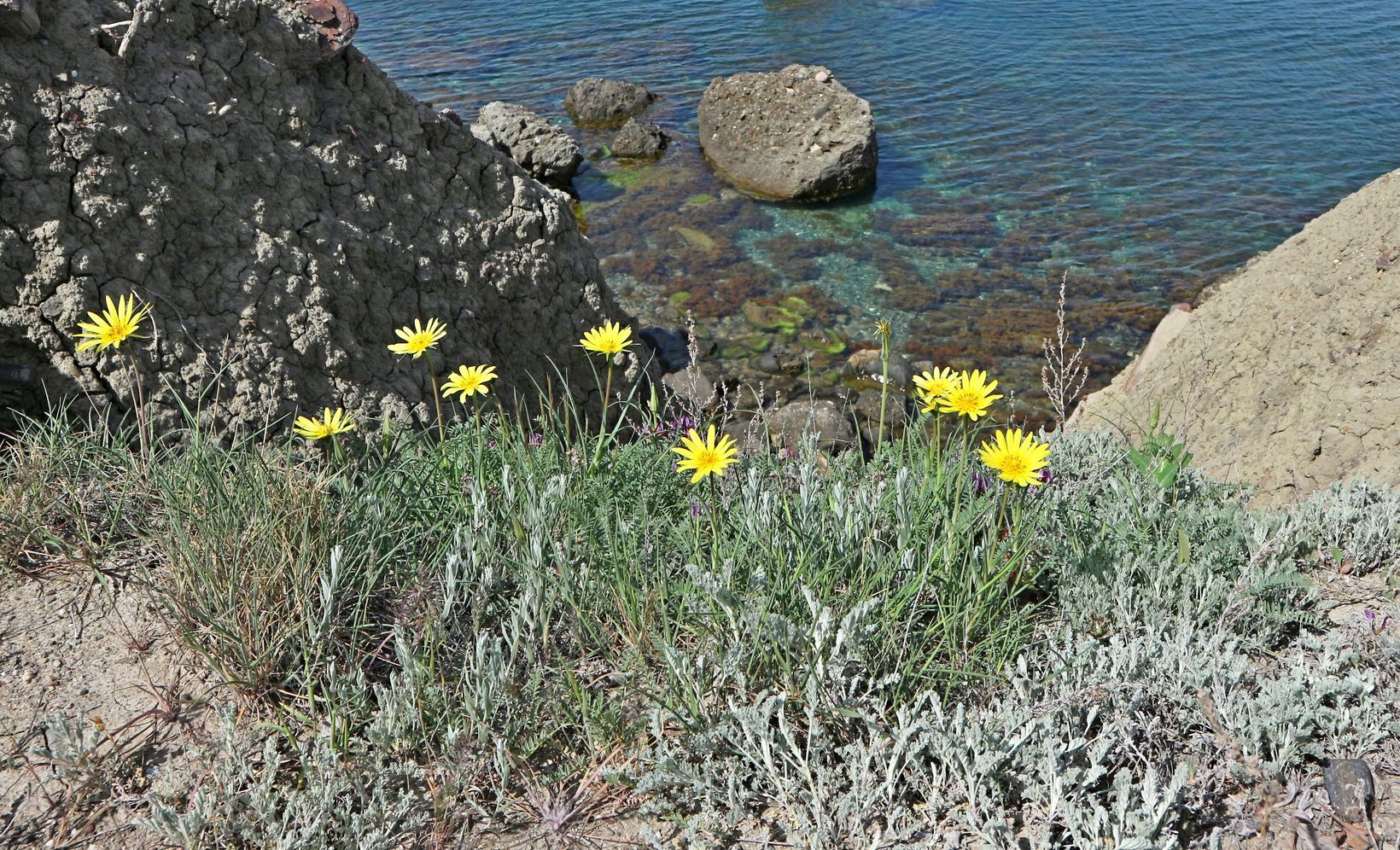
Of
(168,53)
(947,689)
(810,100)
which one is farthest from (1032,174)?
(947,689)

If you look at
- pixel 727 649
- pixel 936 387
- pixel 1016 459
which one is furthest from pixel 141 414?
pixel 1016 459

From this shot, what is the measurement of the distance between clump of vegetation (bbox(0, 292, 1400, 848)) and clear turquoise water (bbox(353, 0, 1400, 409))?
580 centimetres

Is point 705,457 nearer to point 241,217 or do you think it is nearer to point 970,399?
point 970,399

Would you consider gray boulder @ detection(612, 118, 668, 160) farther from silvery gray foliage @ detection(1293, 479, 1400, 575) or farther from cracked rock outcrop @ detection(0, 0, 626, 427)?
silvery gray foliage @ detection(1293, 479, 1400, 575)

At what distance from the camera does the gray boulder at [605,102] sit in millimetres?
14727

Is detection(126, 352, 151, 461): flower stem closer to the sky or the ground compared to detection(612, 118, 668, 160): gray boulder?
closer to the sky

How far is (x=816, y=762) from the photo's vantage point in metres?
2.79

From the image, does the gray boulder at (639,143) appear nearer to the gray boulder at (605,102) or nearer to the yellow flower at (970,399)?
the gray boulder at (605,102)

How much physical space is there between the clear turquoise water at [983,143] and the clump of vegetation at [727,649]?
5798 millimetres

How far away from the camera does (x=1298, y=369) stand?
5562 millimetres

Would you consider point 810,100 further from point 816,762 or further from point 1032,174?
point 816,762

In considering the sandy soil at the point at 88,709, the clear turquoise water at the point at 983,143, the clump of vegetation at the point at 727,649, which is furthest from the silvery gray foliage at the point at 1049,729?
the clear turquoise water at the point at 983,143

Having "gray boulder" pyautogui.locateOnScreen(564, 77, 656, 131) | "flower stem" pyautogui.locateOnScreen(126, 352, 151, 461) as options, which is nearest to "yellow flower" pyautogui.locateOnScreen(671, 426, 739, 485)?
"flower stem" pyautogui.locateOnScreen(126, 352, 151, 461)

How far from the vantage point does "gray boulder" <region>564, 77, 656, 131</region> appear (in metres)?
14.7
